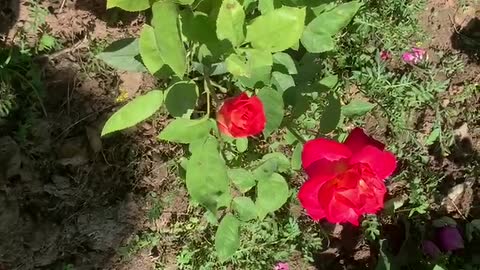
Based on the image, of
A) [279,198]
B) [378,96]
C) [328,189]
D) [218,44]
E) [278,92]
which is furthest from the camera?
[378,96]

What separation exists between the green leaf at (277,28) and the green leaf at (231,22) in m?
0.04

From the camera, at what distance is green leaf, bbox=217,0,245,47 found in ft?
4.34

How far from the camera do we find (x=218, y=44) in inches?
58.2

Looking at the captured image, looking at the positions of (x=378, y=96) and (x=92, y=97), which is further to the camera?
(x=378, y=96)

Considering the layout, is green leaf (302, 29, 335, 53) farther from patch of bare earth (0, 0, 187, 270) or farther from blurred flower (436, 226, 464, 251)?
blurred flower (436, 226, 464, 251)

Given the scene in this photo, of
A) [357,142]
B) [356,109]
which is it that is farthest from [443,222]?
[357,142]

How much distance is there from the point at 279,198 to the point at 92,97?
0.69m

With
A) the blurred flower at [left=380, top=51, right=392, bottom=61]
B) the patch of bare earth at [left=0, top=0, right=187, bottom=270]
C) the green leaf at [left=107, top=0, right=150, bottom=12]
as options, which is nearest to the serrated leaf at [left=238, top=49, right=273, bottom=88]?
the green leaf at [left=107, top=0, right=150, bottom=12]

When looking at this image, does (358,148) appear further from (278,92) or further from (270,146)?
(270,146)

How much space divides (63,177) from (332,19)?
3.11ft

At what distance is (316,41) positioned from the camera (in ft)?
5.30

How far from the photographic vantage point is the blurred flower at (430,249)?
2.22m

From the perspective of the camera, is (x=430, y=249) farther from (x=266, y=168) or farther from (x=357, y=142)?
(x=357, y=142)

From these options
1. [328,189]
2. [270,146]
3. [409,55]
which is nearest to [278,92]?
[328,189]
